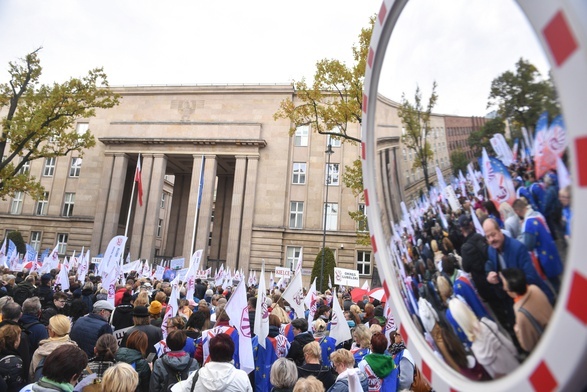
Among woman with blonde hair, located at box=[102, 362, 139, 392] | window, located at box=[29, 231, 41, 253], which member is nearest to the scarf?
woman with blonde hair, located at box=[102, 362, 139, 392]

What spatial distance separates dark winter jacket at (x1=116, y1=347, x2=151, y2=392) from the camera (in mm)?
5406

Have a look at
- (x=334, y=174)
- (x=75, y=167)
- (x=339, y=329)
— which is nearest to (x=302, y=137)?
(x=334, y=174)

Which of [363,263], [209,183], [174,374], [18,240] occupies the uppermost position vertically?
[209,183]

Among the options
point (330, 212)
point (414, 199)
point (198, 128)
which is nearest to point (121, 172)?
point (198, 128)

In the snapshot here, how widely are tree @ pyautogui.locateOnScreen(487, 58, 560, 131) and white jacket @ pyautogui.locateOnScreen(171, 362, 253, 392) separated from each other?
155 inches

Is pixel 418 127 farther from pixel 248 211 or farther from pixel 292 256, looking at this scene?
pixel 248 211

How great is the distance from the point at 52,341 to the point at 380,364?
12.9ft

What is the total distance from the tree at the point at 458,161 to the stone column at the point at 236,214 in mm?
34858

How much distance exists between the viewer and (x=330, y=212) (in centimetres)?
3706

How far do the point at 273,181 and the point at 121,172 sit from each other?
14076mm

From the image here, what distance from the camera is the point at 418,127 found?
164 centimetres

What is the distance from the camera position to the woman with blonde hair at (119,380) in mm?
3791

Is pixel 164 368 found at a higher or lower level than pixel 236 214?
lower

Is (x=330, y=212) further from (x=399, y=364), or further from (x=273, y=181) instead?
(x=399, y=364)
